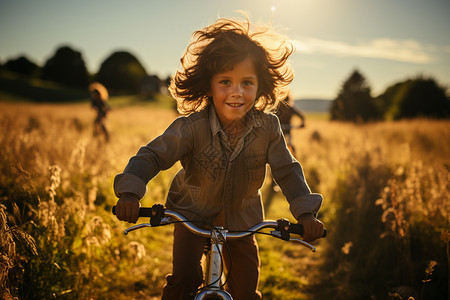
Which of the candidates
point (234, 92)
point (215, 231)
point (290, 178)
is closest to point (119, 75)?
point (234, 92)

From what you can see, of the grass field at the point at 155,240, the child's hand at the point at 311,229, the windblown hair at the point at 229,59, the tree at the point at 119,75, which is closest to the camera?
the child's hand at the point at 311,229

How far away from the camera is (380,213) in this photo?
4617 millimetres

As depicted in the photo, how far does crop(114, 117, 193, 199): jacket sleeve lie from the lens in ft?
5.81

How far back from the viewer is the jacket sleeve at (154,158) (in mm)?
1771

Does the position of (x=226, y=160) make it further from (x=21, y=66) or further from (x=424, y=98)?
(x=21, y=66)

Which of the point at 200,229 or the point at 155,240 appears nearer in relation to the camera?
the point at 200,229

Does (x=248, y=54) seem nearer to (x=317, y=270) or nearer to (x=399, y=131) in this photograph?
(x=317, y=270)

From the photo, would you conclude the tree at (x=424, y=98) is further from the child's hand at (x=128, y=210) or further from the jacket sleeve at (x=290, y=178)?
the child's hand at (x=128, y=210)

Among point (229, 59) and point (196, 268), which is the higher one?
point (229, 59)

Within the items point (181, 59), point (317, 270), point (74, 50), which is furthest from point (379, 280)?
point (74, 50)

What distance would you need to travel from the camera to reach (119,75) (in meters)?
76.9

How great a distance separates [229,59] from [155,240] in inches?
133

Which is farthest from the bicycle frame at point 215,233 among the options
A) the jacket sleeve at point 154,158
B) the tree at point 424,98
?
the tree at point 424,98

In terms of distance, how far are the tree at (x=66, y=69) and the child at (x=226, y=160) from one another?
253 feet
